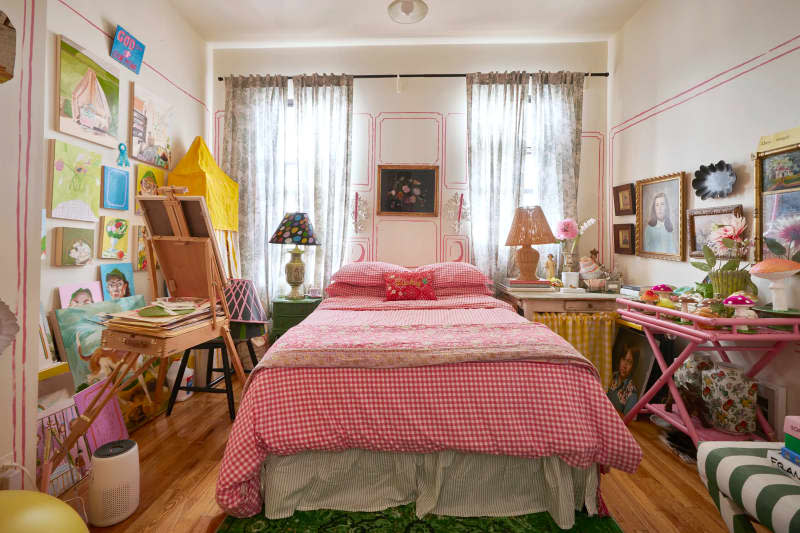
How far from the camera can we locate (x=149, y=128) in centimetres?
312

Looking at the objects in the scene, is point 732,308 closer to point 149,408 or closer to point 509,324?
point 509,324

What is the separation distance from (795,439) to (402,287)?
241cm

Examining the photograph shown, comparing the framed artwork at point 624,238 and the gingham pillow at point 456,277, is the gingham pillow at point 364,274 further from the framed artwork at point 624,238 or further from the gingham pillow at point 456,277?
the framed artwork at point 624,238

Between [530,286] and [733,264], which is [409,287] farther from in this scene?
[733,264]

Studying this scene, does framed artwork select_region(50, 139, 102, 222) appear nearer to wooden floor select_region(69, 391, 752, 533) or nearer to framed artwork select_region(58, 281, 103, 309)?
framed artwork select_region(58, 281, 103, 309)

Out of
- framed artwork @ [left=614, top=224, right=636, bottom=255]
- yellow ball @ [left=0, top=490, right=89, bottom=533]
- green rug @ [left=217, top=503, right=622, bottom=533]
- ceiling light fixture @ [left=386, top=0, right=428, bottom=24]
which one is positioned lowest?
green rug @ [left=217, top=503, right=622, bottom=533]

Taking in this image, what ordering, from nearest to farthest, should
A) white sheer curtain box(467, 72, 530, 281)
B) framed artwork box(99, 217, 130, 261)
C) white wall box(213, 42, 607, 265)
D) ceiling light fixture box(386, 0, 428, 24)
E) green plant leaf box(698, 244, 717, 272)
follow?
green plant leaf box(698, 244, 717, 272) < framed artwork box(99, 217, 130, 261) < ceiling light fixture box(386, 0, 428, 24) < white sheer curtain box(467, 72, 530, 281) < white wall box(213, 42, 607, 265)

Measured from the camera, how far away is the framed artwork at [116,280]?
104 inches

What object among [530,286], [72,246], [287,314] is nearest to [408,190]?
[530,286]

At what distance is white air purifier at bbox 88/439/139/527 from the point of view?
168 centimetres

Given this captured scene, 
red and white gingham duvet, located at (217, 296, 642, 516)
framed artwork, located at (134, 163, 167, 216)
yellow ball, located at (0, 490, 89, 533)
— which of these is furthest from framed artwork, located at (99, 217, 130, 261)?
yellow ball, located at (0, 490, 89, 533)

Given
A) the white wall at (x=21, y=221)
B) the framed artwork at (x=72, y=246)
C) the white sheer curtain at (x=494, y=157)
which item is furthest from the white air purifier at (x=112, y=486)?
the white sheer curtain at (x=494, y=157)

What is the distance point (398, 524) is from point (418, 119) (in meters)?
3.46

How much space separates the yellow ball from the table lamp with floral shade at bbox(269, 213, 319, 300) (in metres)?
2.49
